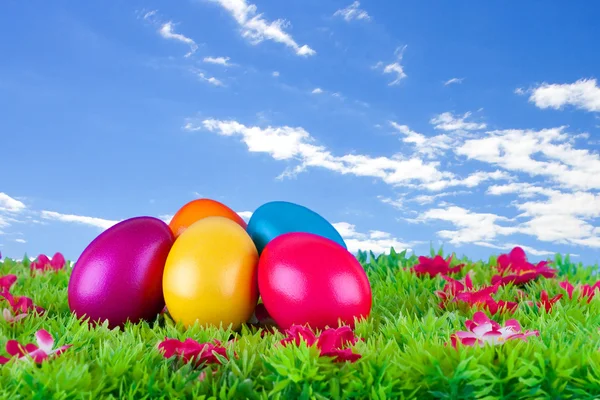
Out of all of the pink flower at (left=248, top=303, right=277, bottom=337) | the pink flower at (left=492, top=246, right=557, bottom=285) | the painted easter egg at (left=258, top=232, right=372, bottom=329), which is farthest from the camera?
the pink flower at (left=492, top=246, right=557, bottom=285)

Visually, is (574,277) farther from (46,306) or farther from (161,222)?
(46,306)

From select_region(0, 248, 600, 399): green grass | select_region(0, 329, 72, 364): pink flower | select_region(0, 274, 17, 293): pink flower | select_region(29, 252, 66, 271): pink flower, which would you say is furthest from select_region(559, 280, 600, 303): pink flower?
select_region(29, 252, 66, 271): pink flower

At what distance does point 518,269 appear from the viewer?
396 centimetres

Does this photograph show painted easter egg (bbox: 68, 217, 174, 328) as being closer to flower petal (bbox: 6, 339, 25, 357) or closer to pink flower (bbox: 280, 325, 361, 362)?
flower petal (bbox: 6, 339, 25, 357)

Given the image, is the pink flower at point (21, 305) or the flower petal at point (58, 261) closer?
the pink flower at point (21, 305)

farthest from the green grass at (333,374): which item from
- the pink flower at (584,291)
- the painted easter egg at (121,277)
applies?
the pink flower at (584,291)

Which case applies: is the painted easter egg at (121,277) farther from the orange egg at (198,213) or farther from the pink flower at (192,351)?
the pink flower at (192,351)

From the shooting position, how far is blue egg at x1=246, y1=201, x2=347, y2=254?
10.4 ft

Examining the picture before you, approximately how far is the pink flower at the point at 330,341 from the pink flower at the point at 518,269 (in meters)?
1.59

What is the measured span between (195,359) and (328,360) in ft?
1.35

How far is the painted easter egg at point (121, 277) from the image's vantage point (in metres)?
2.86

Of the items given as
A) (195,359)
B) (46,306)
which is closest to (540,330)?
(195,359)

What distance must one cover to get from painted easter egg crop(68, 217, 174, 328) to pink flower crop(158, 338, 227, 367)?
92 cm

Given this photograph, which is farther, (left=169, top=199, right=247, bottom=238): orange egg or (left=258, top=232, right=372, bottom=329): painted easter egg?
(left=169, top=199, right=247, bottom=238): orange egg
